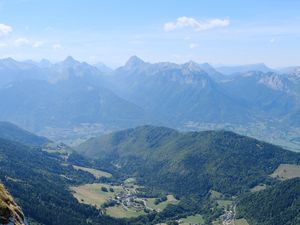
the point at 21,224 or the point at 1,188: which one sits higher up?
the point at 1,188

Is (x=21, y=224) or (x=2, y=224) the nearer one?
(x=2, y=224)

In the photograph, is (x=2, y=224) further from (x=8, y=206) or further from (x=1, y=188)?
(x=1, y=188)

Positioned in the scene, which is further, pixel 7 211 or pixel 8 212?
→ pixel 8 212

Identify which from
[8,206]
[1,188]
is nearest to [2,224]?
[8,206]

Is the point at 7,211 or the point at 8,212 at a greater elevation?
the point at 7,211

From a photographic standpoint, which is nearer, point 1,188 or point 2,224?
point 2,224
